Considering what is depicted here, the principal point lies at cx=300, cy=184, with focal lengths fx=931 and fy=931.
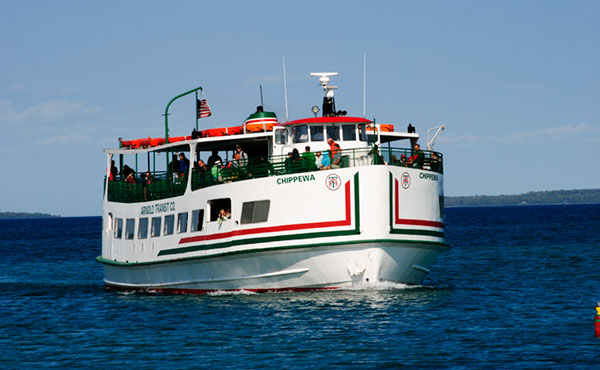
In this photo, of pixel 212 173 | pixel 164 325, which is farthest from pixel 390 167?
pixel 164 325

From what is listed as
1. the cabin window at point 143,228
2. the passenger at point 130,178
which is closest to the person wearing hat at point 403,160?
the cabin window at point 143,228

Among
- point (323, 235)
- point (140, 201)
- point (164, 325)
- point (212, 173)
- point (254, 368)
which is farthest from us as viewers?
point (140, 201)

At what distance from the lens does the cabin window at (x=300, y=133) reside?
97.8ft

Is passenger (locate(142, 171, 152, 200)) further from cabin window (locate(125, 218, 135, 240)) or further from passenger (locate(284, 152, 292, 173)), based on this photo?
passenger (locate(284, 152, 292, 173))

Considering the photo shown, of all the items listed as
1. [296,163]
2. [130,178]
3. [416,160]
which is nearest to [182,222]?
[130,178]

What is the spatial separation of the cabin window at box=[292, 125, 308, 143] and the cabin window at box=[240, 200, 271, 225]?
3308mm

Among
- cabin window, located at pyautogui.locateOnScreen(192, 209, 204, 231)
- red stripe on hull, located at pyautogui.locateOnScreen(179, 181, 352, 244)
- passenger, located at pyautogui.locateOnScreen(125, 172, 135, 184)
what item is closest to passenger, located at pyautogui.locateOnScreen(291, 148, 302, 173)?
red stripe on hull, located at pyautogui.locateOnScreen(179, 181, 352, 244)

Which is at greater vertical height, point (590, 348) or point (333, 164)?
point (333, 164)

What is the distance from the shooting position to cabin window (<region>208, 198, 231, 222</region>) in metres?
29.1

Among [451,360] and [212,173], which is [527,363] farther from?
[212,173]

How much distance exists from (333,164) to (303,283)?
3.60 meters

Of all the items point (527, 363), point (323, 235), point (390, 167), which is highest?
point (390, 167)

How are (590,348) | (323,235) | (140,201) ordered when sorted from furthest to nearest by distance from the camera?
(140,201) < (323,235) < (590,348)

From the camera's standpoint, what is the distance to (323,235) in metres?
26.3
